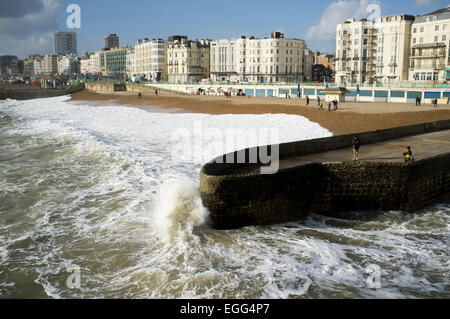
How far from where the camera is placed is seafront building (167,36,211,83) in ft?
397

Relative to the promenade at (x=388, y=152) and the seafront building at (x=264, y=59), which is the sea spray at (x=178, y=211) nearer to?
the promenade at (x=388, y=152)

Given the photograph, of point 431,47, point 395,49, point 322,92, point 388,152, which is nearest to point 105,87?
point 322,92

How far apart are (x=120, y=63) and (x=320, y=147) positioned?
173m

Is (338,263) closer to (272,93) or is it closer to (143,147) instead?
(143,147)

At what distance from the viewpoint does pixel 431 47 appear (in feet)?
232

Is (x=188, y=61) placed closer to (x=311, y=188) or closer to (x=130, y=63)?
(x=130, y=63)

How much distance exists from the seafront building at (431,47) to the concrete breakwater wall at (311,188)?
6093 cm

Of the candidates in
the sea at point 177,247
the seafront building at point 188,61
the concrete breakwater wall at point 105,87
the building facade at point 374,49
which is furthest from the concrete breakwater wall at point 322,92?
the sea at point 177,247

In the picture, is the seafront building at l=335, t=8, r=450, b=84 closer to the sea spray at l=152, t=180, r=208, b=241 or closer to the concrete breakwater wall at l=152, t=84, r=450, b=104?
the concrete breakwater wall at l=152, t=84, r=450, b=104

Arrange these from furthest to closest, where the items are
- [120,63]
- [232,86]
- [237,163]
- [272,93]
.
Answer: [120,63], [232,86], [272,93], [237,163]

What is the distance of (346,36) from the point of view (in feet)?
276

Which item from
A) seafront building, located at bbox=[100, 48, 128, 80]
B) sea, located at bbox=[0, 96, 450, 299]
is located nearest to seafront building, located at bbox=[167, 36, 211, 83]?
seafront building, located at bbox=[100, 48, 128, 80]

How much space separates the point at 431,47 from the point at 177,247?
2939 inches

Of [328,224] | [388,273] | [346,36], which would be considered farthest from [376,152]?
[346,36]
